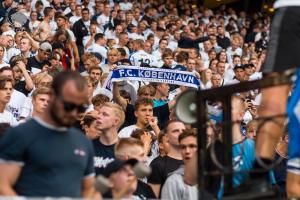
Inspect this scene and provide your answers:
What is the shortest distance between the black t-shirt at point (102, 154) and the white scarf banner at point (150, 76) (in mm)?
3708

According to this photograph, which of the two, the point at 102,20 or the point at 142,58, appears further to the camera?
the point at 102,20

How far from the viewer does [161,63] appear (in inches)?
592

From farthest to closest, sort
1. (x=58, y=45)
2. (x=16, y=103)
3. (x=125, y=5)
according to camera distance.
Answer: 1. (x=125, y=5)
2. (x=58, y=45)
3. (x=16, y=103)

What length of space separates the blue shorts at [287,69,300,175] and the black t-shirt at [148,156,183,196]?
2147 millimetres

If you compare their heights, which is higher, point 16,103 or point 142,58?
point 142,58

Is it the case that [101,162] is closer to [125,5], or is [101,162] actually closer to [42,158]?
[42,158]

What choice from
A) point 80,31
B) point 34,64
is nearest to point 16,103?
point 34,64

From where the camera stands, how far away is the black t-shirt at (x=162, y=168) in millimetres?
6939

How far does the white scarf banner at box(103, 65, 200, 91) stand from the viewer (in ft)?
36.5

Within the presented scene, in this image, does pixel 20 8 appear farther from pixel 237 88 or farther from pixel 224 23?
pixel 237 88

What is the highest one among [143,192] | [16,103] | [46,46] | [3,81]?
[46,46]

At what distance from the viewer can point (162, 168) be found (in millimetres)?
7117

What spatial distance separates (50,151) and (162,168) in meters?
2.83

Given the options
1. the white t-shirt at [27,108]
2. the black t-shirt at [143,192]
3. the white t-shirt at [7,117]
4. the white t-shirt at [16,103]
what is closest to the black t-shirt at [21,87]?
the white t-shirt at [16,103]
